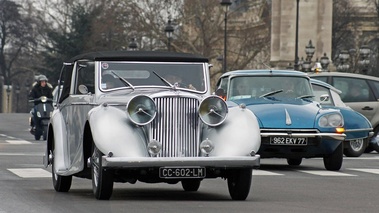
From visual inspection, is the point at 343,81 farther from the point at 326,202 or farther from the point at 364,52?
the point at 364,52

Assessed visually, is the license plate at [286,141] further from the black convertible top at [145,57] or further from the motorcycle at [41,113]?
the motorcycle at [41,113]

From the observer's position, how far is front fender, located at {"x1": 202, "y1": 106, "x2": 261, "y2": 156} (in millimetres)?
14727

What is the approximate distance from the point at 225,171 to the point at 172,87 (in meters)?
1.03

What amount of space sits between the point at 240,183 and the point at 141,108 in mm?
1297

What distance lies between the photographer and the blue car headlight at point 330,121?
21.1 metres

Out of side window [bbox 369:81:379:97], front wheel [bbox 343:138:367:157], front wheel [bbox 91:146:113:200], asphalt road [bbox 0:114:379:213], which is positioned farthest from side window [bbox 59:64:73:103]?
side window [bbox 369:81:379:97]

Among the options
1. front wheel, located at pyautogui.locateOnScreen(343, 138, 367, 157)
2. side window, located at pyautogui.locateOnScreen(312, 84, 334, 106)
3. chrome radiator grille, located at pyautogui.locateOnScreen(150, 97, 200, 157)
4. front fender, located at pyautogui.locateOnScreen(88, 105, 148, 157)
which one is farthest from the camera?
front wheel, located at pyautogui.locateOnScreen(343, 138, 367, 157)

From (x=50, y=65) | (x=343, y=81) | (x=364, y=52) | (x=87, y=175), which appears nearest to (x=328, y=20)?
(x=364, y=52)

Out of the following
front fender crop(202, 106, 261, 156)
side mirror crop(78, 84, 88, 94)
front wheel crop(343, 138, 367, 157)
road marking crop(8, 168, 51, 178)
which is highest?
side mirror crop(78, 84, 88, 94)

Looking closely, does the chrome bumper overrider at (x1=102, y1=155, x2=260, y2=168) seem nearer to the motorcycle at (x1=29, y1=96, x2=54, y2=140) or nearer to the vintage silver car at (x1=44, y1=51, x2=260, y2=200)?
the vintage silver car at (x1=44, y1=51, x2=260, y2=200)

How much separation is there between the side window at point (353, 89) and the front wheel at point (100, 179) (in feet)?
51.1

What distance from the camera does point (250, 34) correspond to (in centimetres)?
9712

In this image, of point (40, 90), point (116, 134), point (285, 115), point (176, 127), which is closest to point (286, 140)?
point (285, 115)

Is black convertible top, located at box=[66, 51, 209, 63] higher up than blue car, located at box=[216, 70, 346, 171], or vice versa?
black convertible top, located at box=[66, 51, 209, 63]
